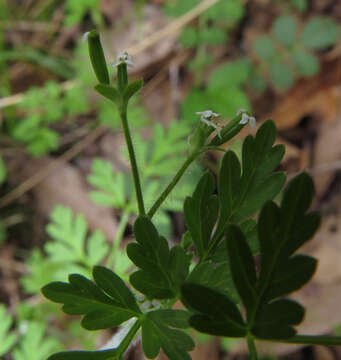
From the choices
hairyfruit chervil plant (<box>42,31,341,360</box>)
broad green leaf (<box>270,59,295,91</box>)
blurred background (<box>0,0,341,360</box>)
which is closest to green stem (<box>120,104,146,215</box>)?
hairyfruit chervil plant (<box>42,31,341,360</box>)

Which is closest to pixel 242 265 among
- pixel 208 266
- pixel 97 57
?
pixel 208 266

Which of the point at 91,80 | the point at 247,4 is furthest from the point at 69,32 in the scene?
the point at 247,4

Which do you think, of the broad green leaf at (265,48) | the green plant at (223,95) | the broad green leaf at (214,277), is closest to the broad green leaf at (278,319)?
the broad green leaf at (214,277)

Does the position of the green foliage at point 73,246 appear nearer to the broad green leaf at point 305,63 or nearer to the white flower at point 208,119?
the white flower at point 208,119

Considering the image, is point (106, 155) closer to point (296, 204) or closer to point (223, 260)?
point (223, 260)

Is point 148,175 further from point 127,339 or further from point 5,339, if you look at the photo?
point 127,339

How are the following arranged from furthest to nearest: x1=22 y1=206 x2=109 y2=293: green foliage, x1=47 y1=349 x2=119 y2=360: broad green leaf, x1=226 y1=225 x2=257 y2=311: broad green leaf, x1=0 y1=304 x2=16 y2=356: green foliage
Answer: x1=22 y1=206 x2=109 y2=293: green foliage
x1=0 y1=304 x2=16 y2=356: green foliage
x1=47 y1=349 x2=119 y2=360: broad green leaf
x1=226 y1=225 x2=257 y2=311: broad green leaf

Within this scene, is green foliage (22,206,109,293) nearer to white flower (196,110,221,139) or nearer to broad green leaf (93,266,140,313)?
broad green leaf (93,266,140,313)
